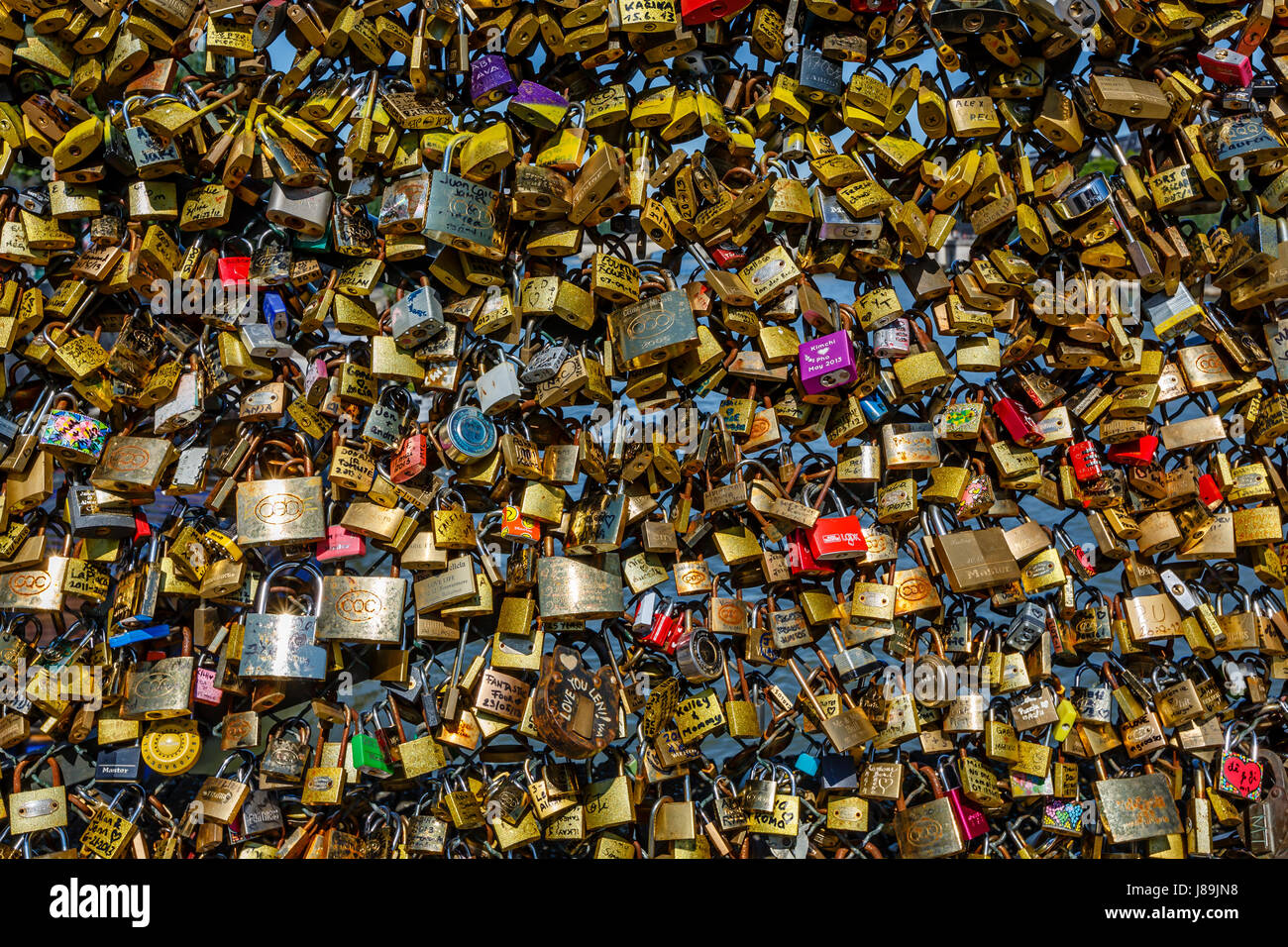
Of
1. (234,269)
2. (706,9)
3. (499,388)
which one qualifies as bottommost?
(499,388)

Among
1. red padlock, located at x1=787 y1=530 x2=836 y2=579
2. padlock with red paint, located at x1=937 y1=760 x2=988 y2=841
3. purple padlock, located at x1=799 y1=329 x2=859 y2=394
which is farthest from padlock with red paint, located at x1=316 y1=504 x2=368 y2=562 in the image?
padlock with red paint, located at x1=937 y1=760 x2=988 y2=841

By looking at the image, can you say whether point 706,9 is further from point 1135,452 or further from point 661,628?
point 1135,452

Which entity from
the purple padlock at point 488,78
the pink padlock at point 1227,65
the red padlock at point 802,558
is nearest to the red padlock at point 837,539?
the red padlock at point 802,558

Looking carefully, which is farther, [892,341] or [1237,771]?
[1237,771]

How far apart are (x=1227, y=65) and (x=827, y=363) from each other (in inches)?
63.6

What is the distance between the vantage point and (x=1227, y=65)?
3.18m

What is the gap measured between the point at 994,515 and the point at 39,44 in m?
3.33

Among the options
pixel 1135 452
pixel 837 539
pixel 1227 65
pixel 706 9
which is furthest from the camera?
pixel 1135 452

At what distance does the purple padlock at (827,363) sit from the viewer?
2.98m

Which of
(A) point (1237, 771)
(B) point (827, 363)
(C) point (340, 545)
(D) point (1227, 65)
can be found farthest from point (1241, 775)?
(C) point (340, 545)

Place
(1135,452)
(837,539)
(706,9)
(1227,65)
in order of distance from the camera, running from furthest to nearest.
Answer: (1135,452), (1227,65), (837,539), (706,9)

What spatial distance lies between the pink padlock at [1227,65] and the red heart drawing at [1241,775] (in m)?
2.21

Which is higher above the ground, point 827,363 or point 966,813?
point 827,363

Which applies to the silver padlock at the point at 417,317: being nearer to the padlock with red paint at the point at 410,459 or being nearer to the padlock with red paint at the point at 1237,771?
the padlock with red paint at the point at 410,459
